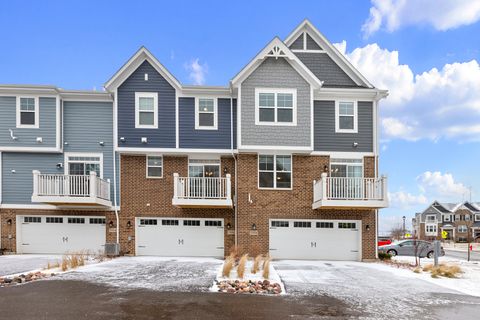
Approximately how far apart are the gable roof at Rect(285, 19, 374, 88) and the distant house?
5458 cm

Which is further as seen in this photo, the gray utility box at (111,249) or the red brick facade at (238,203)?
the red brick facade at (238,203)

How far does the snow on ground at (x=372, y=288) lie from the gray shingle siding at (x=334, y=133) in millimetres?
5675

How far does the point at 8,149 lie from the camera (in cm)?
1694

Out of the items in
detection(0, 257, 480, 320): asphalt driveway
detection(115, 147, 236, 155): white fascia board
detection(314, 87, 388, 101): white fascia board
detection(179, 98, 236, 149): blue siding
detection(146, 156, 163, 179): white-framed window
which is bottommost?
detection(0, 257, 480, 320): asphalt driveway

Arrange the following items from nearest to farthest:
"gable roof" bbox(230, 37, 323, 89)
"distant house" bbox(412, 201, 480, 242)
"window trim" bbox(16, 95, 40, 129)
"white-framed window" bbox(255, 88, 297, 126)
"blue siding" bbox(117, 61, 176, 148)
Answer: "gable roof" bbox(230, 37, 323, 89) → "white-framed window" bbox(255, 88, 297, 126) → "blue siding" bbox(117, 61, 176, 148) → "window trim" bbox(16, 95, 40, 129) → "distant house" bbox(412, 201, 480, 242)

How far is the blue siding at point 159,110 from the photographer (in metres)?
16.7

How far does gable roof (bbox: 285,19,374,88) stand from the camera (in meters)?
18.2

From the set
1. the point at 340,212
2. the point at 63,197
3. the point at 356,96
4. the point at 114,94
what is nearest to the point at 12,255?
the point at 63,197

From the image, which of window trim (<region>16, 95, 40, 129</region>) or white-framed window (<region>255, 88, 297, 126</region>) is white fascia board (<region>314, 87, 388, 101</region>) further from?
window trim (<region>16, 95, 40, 129</region>)

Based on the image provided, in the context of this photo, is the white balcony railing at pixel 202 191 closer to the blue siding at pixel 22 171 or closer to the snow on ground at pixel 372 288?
the snow on ground at pixel 372 288

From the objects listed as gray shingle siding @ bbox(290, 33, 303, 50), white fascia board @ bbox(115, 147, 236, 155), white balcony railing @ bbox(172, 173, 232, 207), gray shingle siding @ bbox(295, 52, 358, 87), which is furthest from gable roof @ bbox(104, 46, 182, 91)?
gray shingle siding @ bbox(295, 52, 358, 87)

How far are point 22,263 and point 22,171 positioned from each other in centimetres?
512

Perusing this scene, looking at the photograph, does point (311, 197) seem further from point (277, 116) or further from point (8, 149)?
point (8, 149)

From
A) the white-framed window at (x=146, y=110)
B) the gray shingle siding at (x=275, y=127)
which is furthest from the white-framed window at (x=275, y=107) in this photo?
the white-framed window at (x=146, y=110)
